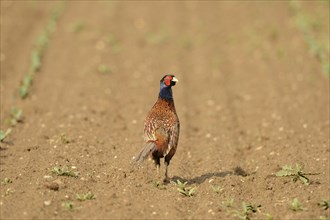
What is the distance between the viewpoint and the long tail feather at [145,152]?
861cm

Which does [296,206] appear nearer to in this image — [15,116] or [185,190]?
[185,190]

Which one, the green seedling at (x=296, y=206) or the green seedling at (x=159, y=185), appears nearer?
the green seedling at (x=296, y=206)

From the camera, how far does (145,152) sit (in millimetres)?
8711

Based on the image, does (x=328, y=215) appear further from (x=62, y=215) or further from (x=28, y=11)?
(x=28, y=11)

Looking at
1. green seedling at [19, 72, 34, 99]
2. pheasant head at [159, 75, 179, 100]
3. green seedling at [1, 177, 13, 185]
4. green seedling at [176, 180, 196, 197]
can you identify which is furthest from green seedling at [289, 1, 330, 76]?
green seedling at [1, 177, 13, 185]

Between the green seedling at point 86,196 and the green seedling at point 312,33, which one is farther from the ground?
the green seedling at point 312,33

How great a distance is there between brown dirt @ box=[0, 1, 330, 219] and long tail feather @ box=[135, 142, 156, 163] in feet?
1.81

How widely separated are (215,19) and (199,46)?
11.2ft

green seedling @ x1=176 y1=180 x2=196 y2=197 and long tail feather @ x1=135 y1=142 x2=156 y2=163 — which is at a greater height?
long tail feather @ x1=135 y1=142 x2=156 y2=163

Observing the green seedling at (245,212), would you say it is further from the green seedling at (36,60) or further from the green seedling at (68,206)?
the green seedling at (36,60)

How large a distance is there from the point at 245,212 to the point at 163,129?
1760mm

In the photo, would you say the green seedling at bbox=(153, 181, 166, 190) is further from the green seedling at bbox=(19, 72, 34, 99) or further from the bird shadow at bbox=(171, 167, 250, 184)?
the green seedling at bbox=(19, 72, 34, 99)

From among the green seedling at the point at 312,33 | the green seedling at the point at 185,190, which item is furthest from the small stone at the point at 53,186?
the green seedling at the point at 312,33

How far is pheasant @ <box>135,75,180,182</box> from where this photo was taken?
906 centimetres
